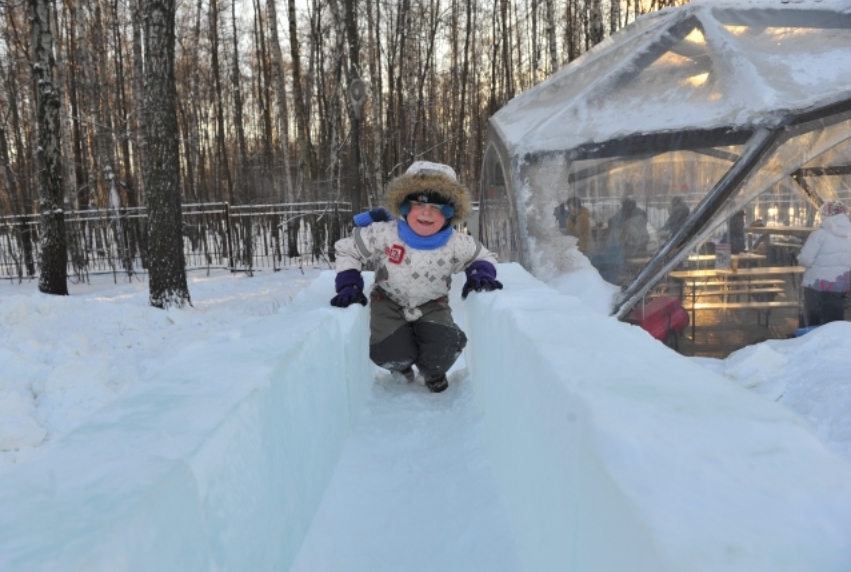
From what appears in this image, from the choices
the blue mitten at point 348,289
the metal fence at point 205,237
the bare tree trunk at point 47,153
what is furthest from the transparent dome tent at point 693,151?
the bare tree trunk at point 47,153

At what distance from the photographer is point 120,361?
4.67 meters

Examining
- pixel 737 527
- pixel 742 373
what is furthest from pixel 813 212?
pixel 737 527

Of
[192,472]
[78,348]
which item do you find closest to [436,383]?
[192,472]

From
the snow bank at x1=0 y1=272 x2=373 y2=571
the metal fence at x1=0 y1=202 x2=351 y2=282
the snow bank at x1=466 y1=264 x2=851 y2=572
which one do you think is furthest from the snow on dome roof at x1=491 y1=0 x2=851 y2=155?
the metal fence at x1=0 y1=202 x2=351 y2=282

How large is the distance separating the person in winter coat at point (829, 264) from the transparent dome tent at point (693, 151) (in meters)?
0.33

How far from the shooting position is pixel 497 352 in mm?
2348

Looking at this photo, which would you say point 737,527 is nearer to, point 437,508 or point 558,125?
point 437,508

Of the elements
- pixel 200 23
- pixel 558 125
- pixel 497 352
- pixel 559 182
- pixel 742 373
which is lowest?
pixel 742 373

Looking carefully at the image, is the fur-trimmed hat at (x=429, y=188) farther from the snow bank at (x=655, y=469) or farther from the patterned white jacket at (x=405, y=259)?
the snow bank at (x=655, y=469)

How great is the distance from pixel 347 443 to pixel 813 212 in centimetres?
571

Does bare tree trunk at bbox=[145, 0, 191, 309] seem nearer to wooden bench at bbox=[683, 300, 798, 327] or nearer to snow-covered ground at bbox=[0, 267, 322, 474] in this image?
snow-covered ground at bbox=[0, 267, 322, 474]

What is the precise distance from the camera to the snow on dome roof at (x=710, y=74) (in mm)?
4992

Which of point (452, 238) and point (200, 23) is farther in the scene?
point (200, 23)

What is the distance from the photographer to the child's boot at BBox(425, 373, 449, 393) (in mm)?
3401
